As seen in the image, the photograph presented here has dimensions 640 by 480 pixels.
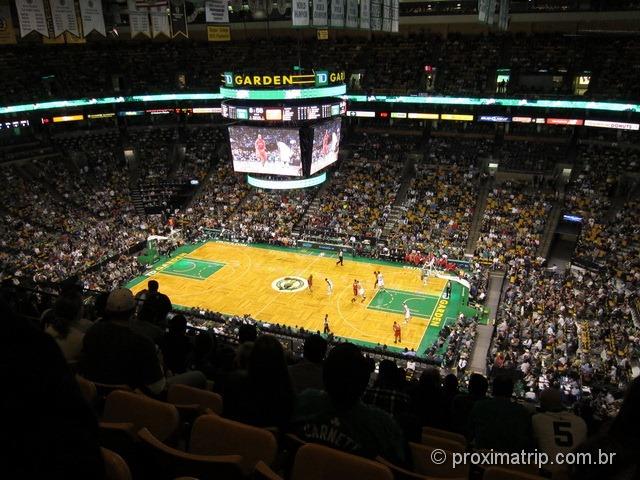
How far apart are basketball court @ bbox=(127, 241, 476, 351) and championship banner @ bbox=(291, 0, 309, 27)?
13002 mm

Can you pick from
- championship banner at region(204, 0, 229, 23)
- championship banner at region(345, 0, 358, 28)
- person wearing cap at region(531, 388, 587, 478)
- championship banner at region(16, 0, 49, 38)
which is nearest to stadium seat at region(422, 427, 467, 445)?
person wearing cap at region(531, 388, 587, 478)

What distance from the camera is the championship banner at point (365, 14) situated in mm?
19891

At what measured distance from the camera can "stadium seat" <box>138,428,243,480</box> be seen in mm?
3049

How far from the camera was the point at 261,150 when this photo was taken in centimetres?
2975

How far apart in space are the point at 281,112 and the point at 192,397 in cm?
2502

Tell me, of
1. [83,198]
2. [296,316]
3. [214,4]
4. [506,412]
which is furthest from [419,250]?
[506,412]

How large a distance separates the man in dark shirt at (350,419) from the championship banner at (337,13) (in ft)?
57.9

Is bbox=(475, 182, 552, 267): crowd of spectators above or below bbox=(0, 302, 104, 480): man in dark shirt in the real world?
below

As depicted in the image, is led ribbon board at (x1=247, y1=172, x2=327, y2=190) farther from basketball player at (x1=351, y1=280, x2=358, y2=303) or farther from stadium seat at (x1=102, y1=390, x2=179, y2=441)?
stadium seat at (x1=102, y1=390, x2=179, y2=441)

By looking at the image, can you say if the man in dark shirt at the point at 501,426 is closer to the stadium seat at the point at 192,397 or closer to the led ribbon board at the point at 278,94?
the stadium seat at the point at 192,397

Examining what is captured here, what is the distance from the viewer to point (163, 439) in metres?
3.70

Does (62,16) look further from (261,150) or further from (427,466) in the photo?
(427,466)

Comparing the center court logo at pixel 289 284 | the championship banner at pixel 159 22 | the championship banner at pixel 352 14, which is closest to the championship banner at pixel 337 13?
the championship banner at pixel 352 14

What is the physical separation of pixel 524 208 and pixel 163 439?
106ft
